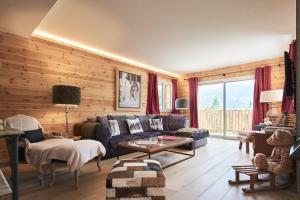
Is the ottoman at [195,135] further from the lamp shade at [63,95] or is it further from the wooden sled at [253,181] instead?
the lamp shade at [63,95]

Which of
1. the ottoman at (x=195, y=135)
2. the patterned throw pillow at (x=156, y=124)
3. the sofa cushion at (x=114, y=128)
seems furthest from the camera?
the patterned throw pillow at (x=156, y=124)

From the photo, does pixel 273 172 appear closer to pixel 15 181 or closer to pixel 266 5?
pixel 266 5

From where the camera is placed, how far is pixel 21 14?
7.86 feet

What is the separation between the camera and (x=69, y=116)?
12.2ft

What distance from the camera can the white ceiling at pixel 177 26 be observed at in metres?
2.47

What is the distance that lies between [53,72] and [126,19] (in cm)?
177

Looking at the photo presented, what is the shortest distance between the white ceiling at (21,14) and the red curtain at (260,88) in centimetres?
515

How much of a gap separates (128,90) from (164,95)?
213 cm

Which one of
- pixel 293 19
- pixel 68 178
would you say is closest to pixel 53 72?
pixel 68 178

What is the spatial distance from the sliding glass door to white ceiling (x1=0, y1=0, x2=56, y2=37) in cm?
535

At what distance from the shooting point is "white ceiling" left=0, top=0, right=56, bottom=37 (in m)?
2.15

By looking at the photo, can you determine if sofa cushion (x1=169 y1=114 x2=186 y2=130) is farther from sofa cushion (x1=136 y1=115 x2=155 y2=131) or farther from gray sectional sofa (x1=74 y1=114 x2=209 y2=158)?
sofa cushion (x1=136 y1=115 x2=155 y2=131)

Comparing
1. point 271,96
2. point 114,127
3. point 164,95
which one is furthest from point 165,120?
point 271,96

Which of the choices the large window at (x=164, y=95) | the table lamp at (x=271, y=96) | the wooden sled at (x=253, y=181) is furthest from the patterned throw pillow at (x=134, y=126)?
the table lamp at (x=271, y=96)
